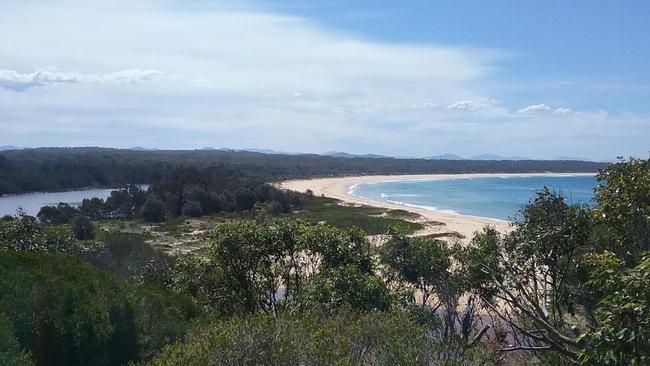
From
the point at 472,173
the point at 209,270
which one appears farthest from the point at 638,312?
the point at 472,173

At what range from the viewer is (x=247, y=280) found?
13.3 m

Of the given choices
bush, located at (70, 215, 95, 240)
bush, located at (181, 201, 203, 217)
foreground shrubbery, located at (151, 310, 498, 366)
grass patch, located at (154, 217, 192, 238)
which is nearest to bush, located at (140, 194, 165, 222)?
grass patch, located at (154, 217, 192, 238)

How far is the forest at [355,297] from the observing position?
6.20 meters

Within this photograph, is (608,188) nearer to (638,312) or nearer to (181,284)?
(638,312)

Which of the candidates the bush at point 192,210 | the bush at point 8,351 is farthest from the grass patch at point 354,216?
the bush at point 8,351

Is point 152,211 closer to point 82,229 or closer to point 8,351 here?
point 82,229

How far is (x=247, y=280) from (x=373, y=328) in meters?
6.38

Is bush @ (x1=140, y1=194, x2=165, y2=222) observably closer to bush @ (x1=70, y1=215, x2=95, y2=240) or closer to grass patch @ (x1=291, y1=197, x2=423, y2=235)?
grass patch @ (x1=291, y1=197, x2=423, y2=235)

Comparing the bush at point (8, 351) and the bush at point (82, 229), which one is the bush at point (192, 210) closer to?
the bush at point (82, 229)

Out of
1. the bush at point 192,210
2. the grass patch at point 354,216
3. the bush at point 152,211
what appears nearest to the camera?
the grass patch at point 354,216

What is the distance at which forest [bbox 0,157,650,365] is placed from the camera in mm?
6203

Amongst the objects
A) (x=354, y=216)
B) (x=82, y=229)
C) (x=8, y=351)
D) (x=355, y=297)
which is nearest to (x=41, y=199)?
(x=82, y=229)

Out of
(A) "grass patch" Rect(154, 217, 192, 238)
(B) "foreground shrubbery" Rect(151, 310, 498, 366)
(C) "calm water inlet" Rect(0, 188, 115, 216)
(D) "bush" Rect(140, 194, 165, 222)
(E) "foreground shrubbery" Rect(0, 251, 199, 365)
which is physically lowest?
(C) "calm water inlet" Rect(0, 188, 115, 216)

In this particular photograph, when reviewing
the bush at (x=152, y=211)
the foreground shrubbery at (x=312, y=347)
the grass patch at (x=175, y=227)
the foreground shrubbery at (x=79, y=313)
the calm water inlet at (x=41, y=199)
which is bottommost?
the calm water inlet at (x=41, y=199)
